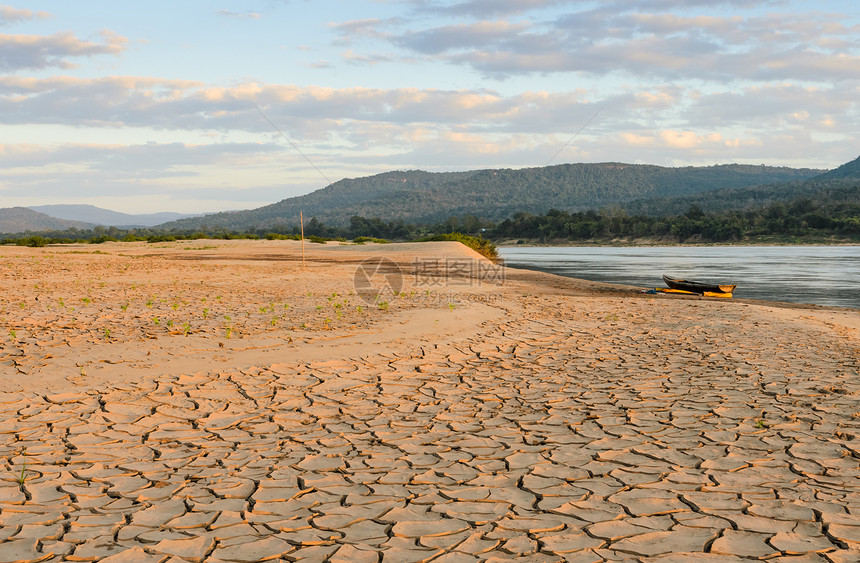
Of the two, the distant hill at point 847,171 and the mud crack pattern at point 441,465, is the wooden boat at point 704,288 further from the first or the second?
the distant hill at point 847,171

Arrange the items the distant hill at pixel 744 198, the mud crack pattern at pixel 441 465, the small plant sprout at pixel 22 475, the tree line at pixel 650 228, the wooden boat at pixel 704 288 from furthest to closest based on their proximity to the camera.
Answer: the distant hill at pixel 744 198 → the tree line at pixel 650 228 → the wooden boat at pixel 704 288 → the small plant sprout at pixel 22 475 → the mud crack pattern at pixel 441 465

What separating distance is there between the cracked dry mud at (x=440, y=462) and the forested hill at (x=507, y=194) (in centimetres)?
13938

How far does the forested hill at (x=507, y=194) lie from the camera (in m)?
157

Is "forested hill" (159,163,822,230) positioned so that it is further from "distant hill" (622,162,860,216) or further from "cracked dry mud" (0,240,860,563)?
"cracked dry mud" (0,240,860,563)

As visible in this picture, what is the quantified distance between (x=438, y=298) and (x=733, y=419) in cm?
1035

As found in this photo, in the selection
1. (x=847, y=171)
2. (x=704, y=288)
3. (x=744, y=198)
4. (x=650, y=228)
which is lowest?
(x=704, y=288)

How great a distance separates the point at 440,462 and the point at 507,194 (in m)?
174

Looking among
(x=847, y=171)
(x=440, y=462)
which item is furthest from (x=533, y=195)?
(x=440, y=462)

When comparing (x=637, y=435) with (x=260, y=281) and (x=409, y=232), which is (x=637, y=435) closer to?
(x=260, y=281)

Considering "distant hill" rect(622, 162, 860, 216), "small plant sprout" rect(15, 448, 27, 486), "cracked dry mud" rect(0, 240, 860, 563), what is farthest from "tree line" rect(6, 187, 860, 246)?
"small plant sprout" rect(15, 448, 27, 486)

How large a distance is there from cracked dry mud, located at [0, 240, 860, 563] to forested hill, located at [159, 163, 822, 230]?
139 m

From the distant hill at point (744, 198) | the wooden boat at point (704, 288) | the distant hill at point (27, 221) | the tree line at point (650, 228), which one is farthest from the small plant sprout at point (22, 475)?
the distant hill at point (27, 221)

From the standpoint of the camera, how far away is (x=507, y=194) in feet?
579

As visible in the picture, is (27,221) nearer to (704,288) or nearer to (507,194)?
(507,194)
